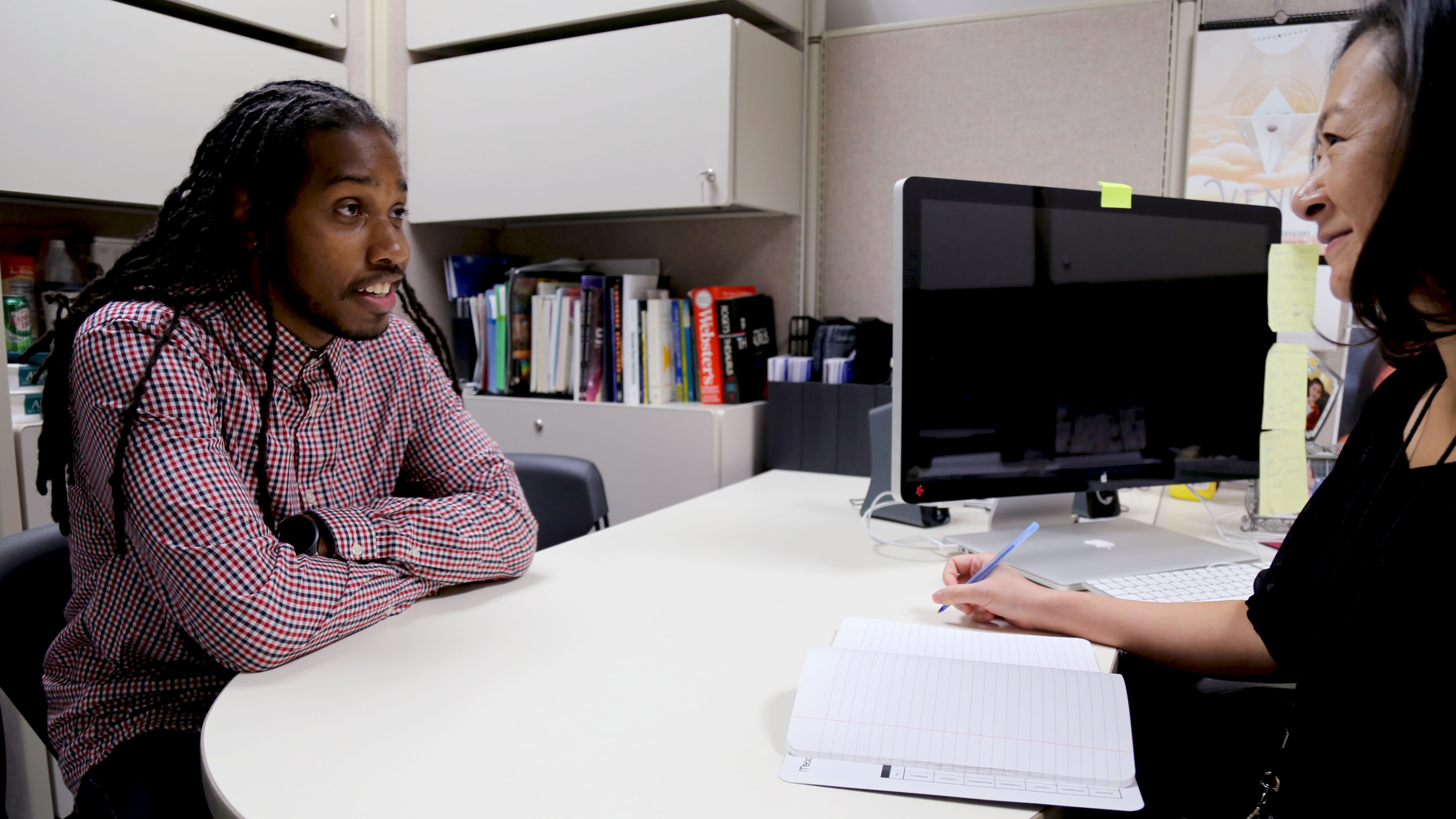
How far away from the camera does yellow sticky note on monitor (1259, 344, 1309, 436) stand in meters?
1.28

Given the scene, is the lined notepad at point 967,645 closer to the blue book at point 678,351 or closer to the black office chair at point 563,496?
the black office chair at point 563,496

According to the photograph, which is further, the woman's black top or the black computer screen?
the black computer screen

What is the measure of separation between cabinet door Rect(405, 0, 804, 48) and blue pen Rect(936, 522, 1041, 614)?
148 cm

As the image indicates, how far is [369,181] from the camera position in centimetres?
108

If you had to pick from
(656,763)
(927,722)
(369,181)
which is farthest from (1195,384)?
(369,181)

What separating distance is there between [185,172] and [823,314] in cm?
147

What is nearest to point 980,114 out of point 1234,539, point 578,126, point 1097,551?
point 578,126

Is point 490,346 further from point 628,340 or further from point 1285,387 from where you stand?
point 1285,387

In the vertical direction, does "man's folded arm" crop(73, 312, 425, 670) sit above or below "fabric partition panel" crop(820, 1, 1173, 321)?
below

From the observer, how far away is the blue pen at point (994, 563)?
93 cm

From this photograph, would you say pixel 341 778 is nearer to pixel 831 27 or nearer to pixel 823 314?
pixel 823 314

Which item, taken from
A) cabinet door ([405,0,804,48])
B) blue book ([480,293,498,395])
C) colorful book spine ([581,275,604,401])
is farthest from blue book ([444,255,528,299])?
cabinet door ([405,0,804,48])

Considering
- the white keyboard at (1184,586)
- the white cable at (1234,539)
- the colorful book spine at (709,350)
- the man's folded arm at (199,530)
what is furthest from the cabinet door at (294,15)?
the white cable at (1234,539)

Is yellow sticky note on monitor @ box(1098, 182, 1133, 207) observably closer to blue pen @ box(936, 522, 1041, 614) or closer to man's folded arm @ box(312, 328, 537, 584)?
blue pen @ box(936, 522, 1041, 614)
